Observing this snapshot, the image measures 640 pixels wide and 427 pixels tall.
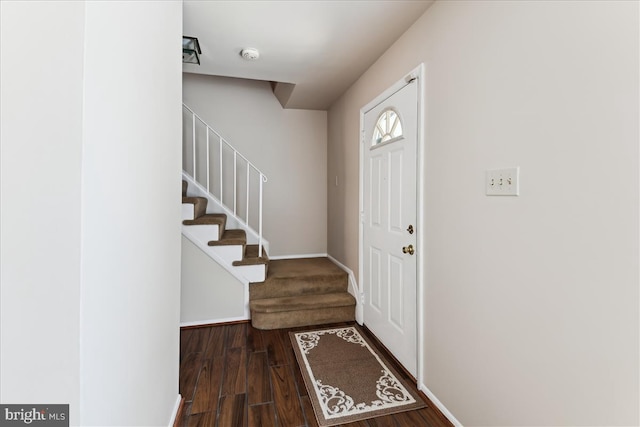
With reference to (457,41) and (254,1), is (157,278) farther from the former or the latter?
(457,41)

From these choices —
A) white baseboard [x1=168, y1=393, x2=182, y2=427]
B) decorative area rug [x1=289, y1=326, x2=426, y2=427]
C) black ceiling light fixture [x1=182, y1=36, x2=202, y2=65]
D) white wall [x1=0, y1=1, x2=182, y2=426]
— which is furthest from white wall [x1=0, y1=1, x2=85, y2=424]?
black ceiling light fixture [x1=182, y1=36, x2=202, y2=65]

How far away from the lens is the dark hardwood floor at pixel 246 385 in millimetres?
1537

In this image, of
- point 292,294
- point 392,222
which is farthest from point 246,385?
point 392,222

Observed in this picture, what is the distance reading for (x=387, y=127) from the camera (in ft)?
7.23

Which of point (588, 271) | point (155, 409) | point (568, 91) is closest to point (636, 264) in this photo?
point (588, 271)

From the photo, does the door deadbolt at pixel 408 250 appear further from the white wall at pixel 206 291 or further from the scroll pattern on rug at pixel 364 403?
the white wall at pixel 206 291

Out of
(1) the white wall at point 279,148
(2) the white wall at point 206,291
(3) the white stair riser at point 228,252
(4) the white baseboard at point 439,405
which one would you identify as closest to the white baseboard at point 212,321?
(2) the white wall at point 206,291

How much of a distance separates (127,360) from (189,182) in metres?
2.80

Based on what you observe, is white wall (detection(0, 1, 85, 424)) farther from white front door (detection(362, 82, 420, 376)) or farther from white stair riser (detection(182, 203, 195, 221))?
white stair riser (detection(182, 203, 195, 221))

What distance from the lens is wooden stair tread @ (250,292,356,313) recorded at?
8.69 feet

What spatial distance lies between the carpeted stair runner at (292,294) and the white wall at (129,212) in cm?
121

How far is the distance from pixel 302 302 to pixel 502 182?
2.04 meters

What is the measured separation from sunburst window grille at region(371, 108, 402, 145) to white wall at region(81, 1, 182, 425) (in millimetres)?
1441

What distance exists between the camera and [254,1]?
5.46 ft
